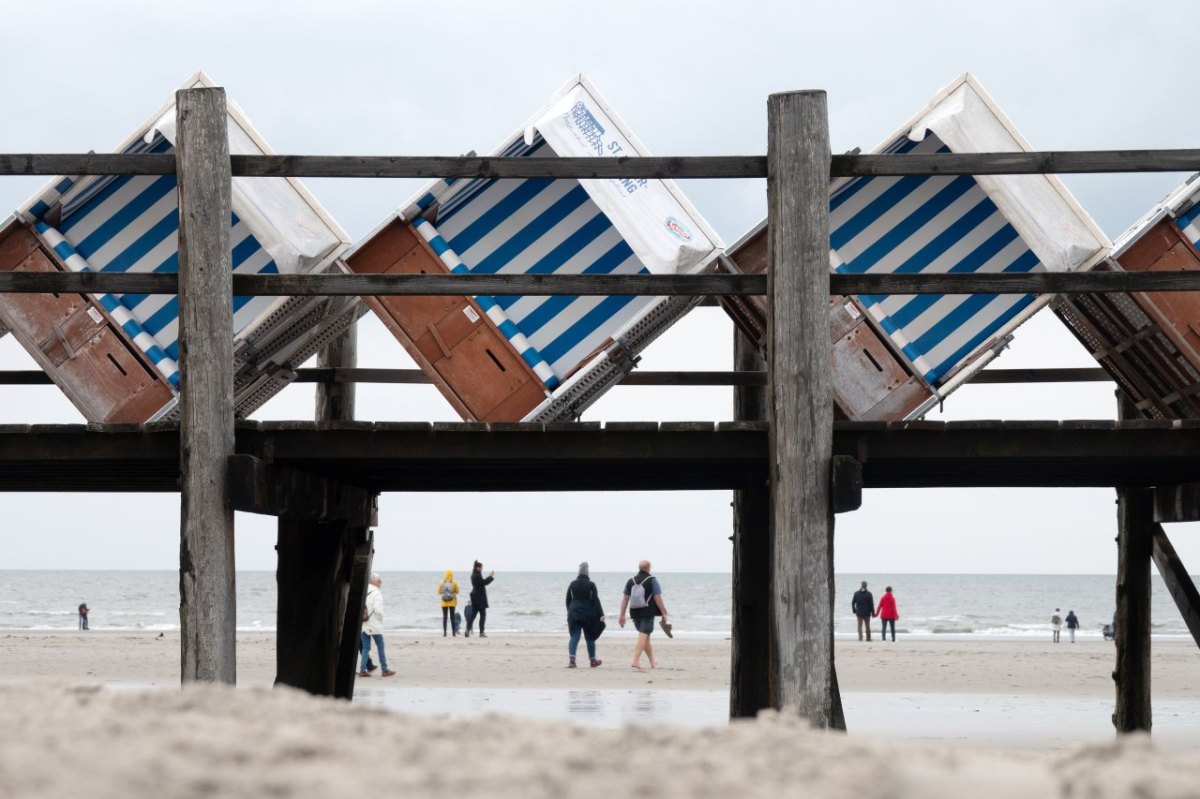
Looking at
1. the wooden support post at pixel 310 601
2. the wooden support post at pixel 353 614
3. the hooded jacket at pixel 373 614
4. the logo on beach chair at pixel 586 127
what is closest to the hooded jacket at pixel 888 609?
the hooded jacket at pixel 373 614

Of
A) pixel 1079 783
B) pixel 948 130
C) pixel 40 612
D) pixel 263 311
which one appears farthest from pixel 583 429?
pixel 40 612

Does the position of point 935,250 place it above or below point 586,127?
below

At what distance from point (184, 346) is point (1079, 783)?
5.02m

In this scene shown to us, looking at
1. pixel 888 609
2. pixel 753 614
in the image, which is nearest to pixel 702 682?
pixel 753 614

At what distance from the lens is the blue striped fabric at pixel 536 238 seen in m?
8.11

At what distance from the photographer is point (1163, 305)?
811 cm

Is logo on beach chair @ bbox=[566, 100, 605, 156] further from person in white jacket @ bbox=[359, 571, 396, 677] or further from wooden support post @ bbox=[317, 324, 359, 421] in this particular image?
person in white jacket @ bbox=[359, 571, 396, 677]

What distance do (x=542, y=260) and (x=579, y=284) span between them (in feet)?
2.29

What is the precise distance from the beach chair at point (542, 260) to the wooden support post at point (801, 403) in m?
0.72

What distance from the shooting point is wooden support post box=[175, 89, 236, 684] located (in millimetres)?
7316

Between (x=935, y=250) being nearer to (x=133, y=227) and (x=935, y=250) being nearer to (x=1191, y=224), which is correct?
(x=1191, y=224)

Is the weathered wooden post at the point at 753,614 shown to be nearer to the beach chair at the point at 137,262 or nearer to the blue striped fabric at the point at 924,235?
the blue striped fabric at the point at 924,235

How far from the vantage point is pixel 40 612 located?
55.4 m

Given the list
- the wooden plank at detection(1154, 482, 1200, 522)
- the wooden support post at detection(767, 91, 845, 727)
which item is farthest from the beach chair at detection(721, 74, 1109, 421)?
the wooden plank at detection(1154, 482, 1200, 522)
